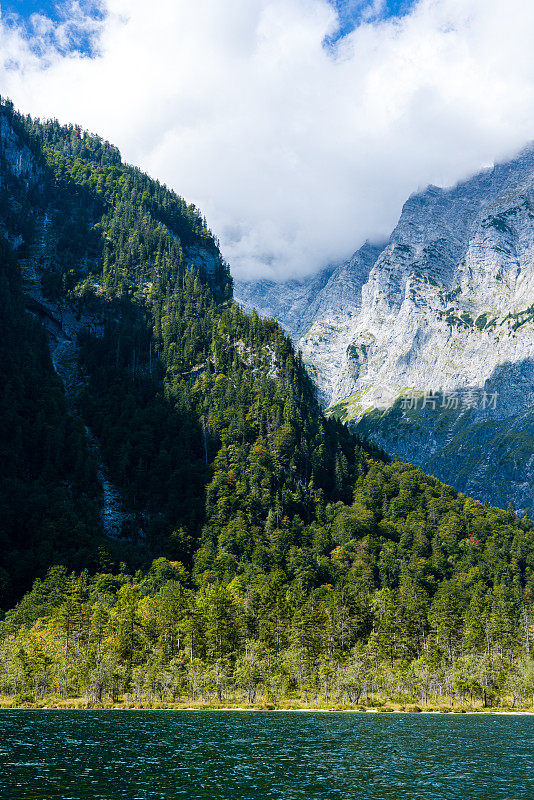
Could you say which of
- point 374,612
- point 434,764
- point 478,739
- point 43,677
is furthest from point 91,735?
point 374,612

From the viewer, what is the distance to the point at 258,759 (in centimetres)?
7381

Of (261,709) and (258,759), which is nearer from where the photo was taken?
(258,759)

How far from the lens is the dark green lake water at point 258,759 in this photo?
59.1 meters

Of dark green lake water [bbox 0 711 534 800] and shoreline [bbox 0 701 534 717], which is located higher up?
dark green lake water [bbox 0 711 534 800]

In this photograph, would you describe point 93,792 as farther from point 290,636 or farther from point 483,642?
point 483,642

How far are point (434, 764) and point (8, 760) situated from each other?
44.4m

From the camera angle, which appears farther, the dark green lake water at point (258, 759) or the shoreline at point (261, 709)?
the shoreline at point (261, 709)

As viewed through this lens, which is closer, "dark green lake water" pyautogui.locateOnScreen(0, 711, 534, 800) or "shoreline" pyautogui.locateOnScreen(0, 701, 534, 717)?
"dark green lake water" pyautogui.locateOnScreen(0, 711, 534, 800)

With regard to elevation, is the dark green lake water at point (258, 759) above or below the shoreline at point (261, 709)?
above

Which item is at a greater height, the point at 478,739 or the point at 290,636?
the point at 290,636

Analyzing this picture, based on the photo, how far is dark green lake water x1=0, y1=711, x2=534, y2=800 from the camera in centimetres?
5912

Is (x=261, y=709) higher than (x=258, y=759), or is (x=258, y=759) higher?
(x=258, y=759)

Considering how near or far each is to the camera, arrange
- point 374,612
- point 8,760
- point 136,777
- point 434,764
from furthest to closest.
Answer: point 374,612 → point 434,764 → point 8,760 → point 136,777

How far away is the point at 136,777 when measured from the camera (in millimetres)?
63625
